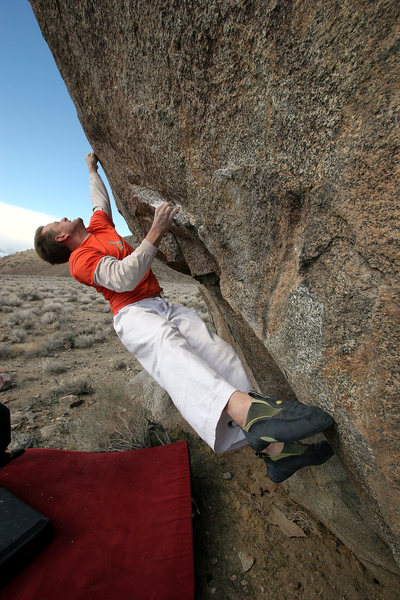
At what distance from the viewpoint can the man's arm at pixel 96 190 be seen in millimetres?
3258

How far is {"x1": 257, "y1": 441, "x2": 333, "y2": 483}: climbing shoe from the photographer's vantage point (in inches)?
67.1

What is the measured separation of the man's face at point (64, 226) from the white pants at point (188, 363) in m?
1.06

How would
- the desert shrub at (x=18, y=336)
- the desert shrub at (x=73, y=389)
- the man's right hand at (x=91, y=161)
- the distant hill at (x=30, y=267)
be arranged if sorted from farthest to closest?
the distant hill at (x=30, y=267)
the desert shrub at (x=18, y=336)
the desert shrub at (x=73, y=389)
the man's right hand at (x=91, y=161)

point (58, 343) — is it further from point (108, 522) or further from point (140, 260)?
point (140, 260)

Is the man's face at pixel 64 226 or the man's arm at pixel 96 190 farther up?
the man's arm at pixel 96 190

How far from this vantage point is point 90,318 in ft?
36.3

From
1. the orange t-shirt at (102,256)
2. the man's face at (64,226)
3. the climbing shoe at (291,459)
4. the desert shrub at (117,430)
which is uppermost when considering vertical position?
the man's face at (64,226)

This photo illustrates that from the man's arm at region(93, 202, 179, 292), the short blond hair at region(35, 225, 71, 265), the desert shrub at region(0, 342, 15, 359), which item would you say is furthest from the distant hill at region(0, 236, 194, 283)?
the man's arm at region(93, 202, 179, 292)

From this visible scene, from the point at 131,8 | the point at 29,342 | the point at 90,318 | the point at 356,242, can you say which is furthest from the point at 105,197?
the point at 90,318

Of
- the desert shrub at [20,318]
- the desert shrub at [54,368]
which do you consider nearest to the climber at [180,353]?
the desert shrub at [54,368]

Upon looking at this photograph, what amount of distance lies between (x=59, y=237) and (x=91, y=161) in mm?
979

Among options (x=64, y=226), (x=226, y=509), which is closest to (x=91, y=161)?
(x=64, y=226)

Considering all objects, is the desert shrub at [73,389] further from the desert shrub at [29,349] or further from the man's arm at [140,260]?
the man's arm at [140,260]

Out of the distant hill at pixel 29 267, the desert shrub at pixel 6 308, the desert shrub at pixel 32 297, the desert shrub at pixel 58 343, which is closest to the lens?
the desert shrub at pixel 58 343
